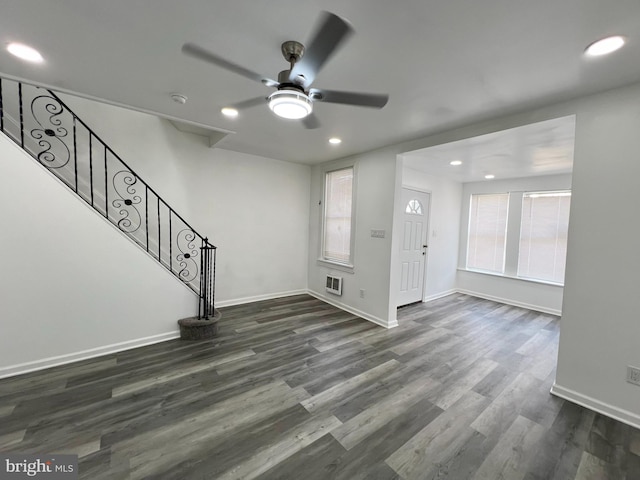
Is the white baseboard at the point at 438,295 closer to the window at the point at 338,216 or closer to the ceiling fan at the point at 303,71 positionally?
the window at the point at 338,216

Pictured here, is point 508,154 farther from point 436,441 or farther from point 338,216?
point 436,441

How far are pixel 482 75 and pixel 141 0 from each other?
2294 millimetres

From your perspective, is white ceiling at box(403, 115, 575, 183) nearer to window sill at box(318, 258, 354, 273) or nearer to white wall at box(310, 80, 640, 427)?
white wall at box(310, 80, 640, 427)

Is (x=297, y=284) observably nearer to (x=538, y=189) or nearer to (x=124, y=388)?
(x=124, y=388)

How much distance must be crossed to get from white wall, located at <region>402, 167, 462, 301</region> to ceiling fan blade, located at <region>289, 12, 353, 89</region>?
142 inches

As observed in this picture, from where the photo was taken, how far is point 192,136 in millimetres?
4113

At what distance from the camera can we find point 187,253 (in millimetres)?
4066

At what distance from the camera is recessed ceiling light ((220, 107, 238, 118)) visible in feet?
9.22

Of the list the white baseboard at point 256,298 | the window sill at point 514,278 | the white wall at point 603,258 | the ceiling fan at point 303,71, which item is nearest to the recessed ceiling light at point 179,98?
the ceiling fan at point 303,71

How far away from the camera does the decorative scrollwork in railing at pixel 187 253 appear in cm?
411

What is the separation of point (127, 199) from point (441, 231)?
18.4 feet

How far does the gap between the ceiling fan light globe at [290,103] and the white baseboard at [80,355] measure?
120 inches

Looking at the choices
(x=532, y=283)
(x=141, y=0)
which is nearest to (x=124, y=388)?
(x=141, y=0)

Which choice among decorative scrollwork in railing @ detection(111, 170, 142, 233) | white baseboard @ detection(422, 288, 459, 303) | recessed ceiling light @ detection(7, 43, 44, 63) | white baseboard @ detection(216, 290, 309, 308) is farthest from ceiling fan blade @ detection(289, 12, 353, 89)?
white baseboard @ detection(422, 288, 459, 303)
